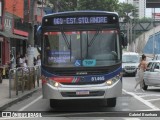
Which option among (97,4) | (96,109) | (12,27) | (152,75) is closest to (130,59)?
(12,27)

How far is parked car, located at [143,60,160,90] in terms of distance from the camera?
2217cm

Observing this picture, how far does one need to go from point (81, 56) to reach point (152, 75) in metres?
9.41

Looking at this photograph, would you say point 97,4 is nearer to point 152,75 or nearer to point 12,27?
point 12,27

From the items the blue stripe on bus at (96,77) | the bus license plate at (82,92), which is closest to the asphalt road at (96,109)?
the bus license plate at (82,92)

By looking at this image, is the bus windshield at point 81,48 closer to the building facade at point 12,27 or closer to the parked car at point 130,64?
the building facade at point 12,27

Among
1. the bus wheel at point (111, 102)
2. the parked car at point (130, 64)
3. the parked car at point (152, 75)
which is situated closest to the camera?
the bus wheel at point (111, 102)

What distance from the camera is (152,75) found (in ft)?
73.9

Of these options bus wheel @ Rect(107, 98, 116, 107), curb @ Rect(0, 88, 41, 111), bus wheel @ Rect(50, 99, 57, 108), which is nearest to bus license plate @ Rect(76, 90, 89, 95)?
bus wheel @ Rect(50, 99, 57, 108)

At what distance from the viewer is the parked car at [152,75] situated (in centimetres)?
2217

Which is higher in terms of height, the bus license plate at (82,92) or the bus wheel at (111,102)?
the bus license plate at (82,92)

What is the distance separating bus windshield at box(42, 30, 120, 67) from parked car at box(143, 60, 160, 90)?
8551 mm

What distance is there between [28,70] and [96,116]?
953 cm

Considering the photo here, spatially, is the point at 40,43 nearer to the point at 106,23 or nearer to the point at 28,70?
the point at 106,23

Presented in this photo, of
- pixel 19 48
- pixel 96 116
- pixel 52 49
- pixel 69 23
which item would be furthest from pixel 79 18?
pixel 19 48
